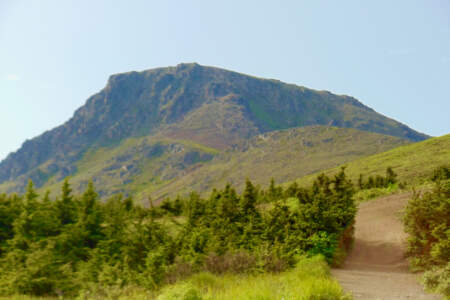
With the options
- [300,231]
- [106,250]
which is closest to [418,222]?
[300,231]

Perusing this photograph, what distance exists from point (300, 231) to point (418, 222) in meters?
3.62

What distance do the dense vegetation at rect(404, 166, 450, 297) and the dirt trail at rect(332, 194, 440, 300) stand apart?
2.29 ft

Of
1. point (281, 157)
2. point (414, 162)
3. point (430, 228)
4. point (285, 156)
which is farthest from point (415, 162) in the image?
point (281, 157)

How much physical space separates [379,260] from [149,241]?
8.97 meters

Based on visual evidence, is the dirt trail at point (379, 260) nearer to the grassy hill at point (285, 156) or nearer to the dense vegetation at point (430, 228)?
the dense vegetation at point (430, 228)

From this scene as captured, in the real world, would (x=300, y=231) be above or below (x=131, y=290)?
above

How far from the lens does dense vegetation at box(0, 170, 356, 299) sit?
32.2ft

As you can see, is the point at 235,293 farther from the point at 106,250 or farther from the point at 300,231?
the point at 106,250

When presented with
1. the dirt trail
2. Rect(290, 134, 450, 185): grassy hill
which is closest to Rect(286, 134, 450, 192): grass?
Rect(290, 134, 450, 185): grassy hill

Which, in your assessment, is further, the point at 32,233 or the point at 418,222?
the point at 32,233

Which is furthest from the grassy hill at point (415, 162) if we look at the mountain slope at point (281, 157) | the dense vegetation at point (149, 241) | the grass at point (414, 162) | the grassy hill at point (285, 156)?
the mountain slope at point (281, 157)

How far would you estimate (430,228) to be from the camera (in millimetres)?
10578

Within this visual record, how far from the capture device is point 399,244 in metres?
14.8

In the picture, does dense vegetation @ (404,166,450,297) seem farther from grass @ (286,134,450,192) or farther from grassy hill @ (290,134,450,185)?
grassy hill @ (290,134,450,185)
